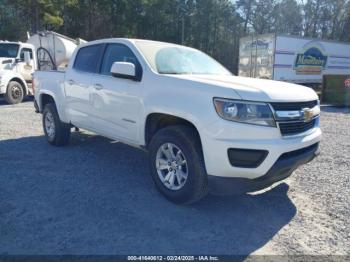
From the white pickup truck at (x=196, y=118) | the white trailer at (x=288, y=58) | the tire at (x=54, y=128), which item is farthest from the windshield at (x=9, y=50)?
the white trailer at (x=288, y=58)

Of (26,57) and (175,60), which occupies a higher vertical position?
(26,57)

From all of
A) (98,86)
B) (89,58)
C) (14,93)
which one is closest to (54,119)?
(89,58)

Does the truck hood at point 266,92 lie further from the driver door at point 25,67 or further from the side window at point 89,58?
the driver door at point 25,67

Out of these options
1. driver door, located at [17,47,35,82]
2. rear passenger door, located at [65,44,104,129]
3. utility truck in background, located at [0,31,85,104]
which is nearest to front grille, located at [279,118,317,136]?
rear passenger door, located at [65,44,104,129]

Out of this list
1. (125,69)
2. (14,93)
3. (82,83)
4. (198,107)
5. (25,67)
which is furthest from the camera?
(25,67)

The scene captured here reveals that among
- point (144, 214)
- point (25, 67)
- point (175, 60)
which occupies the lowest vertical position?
point (144, 214)

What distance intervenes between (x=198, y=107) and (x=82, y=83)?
262 centimetres

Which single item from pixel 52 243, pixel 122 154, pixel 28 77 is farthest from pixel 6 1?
pixel 52 243

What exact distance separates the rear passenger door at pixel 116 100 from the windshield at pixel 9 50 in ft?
33.6

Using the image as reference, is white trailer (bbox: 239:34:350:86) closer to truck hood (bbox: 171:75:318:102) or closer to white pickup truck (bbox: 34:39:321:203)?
white pickup truck (bbox: 34:39:321:203)

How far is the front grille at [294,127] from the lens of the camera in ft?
11.2

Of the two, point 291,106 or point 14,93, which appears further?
point 14,93

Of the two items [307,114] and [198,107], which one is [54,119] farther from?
[307,114]

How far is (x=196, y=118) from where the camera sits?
351 centimetres
